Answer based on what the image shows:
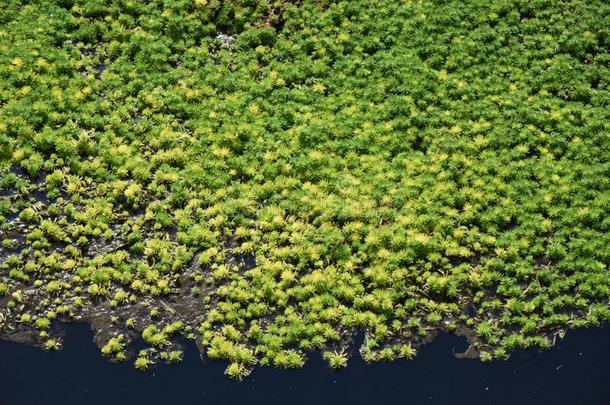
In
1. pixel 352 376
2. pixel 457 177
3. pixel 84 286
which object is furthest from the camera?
pixel 457 177

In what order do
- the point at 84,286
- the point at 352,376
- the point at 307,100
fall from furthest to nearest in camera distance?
1. the point at 307,100
2. the point at 84,286
3. the point at 352,376

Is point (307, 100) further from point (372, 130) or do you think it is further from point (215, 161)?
point (215, 161)

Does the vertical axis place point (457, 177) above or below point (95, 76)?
below

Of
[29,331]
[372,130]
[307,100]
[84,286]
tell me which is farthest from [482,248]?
[29,331]

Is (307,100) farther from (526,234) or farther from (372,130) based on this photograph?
(526,234)

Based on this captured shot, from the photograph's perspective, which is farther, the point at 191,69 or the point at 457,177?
the point at 191,69

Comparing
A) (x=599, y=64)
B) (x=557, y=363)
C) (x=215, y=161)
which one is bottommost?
(x=557, y=363)

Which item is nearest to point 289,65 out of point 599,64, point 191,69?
point 191,69
